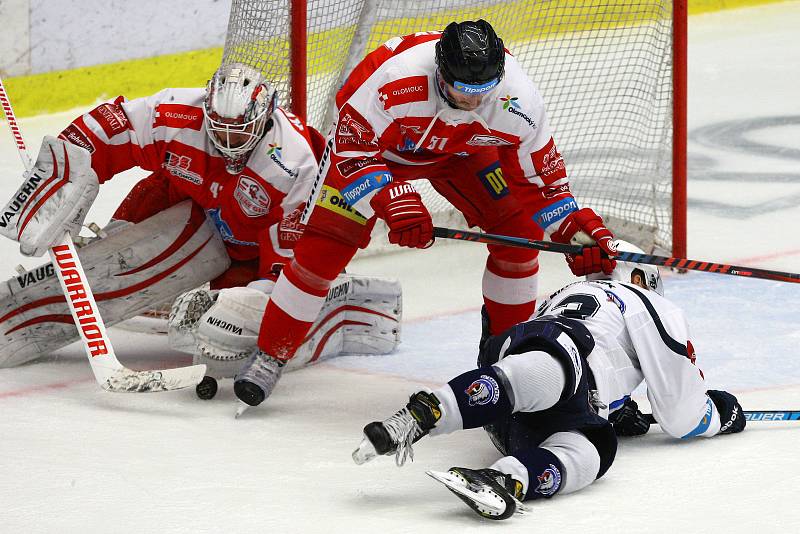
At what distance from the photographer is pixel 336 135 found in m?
3.02

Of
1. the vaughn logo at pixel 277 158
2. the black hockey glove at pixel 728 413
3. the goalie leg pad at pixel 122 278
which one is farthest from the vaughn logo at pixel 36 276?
the black hockey glove at pixel 728 413

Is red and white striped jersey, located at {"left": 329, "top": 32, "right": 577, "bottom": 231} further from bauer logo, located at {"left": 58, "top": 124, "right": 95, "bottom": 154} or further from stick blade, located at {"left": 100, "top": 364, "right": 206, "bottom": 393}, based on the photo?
bauer logo, located at {"left": 58, "top": 124, "right": 95, "bottom": 154}

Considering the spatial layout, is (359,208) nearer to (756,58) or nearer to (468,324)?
(468,324)

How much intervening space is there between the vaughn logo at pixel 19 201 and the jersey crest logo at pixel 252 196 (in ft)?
1.68

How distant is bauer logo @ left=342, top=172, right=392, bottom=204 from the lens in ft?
9.54

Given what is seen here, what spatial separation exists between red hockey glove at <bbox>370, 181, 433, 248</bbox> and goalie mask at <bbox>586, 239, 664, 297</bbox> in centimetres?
40

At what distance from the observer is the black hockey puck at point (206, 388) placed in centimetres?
320

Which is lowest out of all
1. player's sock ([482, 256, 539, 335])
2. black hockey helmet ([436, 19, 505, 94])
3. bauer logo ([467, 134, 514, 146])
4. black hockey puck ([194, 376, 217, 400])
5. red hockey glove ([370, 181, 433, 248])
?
black hockey puck ([194, 376, 217, 400])

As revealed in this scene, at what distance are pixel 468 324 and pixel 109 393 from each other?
1.19 meters

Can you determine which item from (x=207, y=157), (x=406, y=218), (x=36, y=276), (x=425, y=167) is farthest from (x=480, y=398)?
(x=36, y=276)

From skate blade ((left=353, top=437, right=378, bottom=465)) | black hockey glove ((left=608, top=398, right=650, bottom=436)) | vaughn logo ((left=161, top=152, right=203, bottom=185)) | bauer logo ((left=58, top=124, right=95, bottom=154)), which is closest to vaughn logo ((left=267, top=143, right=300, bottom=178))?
vaughn logo ((left=161, top=152, right=203, bottom=185))

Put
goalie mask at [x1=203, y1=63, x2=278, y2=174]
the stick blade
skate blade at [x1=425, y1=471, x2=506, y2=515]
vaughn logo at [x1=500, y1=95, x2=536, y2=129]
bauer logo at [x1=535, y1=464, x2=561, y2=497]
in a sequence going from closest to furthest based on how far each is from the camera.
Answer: skate blade at [x1=425, y1=471, x2=506, y2=515]
bauer logo at [x1=535, y1=464, x2=561, y2=497]
vaughn logo at [x1=500, y1=95, x2=536, y2=129]
the stick blade
goalie mask at [x1=203, y1=63, x2=278, y2=174]

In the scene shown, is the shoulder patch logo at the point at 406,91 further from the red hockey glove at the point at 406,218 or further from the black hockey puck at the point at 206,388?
the black hockey puck at the point at 206,388

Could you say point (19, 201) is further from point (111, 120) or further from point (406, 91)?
point (406, 91)
